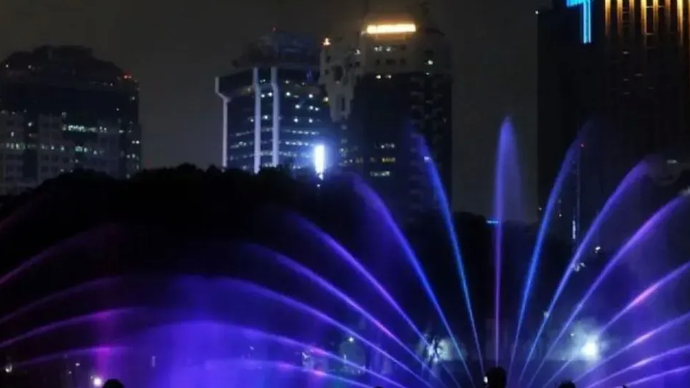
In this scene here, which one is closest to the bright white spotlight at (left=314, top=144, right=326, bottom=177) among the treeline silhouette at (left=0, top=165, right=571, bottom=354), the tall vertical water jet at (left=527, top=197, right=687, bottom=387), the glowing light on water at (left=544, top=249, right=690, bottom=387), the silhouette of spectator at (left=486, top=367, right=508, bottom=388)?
the tall vertical water jet at (left=527, top=197, right=687, bottom=387)

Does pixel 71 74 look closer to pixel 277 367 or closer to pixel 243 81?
pixel 243 81

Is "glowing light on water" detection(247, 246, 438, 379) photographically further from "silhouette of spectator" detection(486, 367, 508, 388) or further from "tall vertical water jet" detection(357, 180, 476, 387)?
"silhouette of spectator" detection(486, 367, 508, 388)

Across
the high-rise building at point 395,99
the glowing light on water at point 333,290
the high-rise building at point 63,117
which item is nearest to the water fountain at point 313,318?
the glowing light on water at point 333,290

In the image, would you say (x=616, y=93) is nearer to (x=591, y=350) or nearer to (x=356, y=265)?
(x=591, y=350)

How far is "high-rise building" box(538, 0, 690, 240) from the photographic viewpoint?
10569cm

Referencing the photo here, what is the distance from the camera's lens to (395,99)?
443 feet

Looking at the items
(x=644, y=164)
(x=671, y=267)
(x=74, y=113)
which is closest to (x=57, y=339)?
(x=671, y=267)

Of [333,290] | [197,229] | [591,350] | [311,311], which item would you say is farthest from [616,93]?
[197,229]

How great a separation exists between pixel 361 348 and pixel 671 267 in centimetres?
1866

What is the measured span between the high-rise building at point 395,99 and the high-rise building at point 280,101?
1933 centimetres

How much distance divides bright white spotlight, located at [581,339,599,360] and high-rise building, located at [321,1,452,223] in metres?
71.5

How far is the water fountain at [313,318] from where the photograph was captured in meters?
42.8

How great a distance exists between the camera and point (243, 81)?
6924 inches

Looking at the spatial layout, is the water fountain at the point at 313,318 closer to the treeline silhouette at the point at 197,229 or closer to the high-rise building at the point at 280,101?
the treeline silhouette at the point at 197,229
